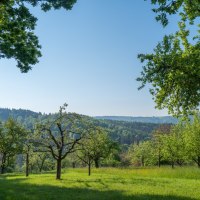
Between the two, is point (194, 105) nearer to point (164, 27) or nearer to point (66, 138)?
point (164, 27)

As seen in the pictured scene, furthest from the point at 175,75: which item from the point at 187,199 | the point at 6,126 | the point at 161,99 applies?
the point at 6,126

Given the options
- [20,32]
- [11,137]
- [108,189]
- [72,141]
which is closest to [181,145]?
[11,137]

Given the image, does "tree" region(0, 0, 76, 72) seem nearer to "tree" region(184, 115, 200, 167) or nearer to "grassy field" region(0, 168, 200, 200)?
"grassy field" region(0, 168, 200, 200)

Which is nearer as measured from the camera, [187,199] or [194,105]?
[187,199]

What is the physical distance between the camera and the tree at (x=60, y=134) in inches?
1711

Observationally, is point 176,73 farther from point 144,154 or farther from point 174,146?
point 144,154

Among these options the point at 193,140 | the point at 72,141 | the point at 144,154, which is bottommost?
the point at 144,154

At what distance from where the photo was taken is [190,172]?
172ft

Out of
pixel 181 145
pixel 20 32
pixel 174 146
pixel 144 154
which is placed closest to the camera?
pixel 20 32

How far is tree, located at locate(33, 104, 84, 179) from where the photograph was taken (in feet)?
143

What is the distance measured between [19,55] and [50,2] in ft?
14.7

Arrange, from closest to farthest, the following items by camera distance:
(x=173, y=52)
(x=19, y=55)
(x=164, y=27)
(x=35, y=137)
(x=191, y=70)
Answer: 1. (x=164, y=27)
2. (x=19, y=55)
3. (x=191, y=70)
4. (x=173, y=52)
5. (x=35, y=137)

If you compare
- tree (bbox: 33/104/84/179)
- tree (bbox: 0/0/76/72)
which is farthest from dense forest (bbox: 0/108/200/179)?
tree (bbox: 0/0/76/72)

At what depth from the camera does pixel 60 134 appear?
44469 mm
